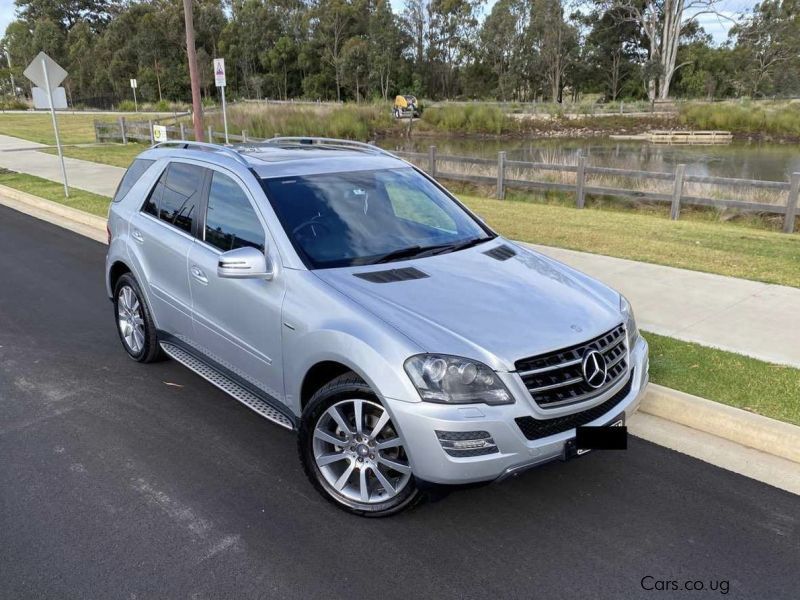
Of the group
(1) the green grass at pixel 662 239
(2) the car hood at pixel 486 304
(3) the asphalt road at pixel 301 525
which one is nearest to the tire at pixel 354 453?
(3) the asphalt road at pixel 301 525

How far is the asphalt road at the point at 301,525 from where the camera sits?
2.95m

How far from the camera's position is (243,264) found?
360 centimetres

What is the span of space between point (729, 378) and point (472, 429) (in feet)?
8.96

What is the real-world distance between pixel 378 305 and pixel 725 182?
35.3ft

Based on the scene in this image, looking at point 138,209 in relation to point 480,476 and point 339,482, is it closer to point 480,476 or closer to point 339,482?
point 339,482

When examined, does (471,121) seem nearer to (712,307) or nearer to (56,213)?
(56,213)

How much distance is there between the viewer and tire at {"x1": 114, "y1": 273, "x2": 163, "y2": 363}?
516 cm

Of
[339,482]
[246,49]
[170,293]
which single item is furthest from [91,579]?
[246,49]

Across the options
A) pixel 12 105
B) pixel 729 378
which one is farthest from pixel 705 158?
pixel 12 105

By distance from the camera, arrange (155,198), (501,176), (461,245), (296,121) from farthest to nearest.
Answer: (296,121) < (501,176) < (155,198) < (461,245)

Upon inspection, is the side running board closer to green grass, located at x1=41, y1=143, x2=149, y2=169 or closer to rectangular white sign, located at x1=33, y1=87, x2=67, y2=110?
rectangular white sign, located at x1=33, y1=87, x2=67, y2=110

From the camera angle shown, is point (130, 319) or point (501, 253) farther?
point (130, 319)

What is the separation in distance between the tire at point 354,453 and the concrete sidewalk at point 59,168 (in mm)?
12439

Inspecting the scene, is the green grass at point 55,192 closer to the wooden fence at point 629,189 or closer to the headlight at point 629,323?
the wooden fence at point 629,189
